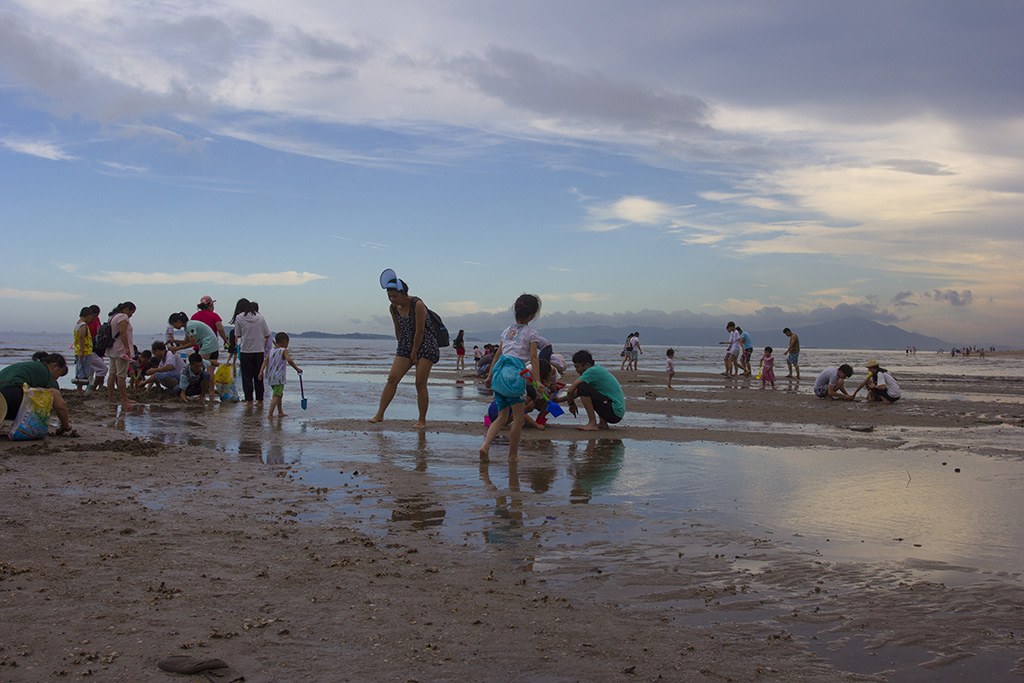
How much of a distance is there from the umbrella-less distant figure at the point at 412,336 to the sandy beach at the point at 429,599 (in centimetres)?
416

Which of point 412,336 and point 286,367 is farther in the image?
point 286,367

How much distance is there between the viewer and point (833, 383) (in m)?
17.1

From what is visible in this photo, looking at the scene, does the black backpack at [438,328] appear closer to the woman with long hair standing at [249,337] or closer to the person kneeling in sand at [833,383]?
the woman with long hair standing at [249,337]

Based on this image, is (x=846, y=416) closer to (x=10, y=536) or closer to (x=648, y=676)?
(x=648, y=676)

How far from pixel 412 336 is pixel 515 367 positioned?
2.87 m

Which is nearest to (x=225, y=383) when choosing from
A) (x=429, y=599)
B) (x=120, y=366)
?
(x=120, y=366)

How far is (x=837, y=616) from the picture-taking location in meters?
3.31

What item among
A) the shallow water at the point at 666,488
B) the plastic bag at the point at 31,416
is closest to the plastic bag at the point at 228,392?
the shallow water at the point at 666,488

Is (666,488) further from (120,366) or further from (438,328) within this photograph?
(120,366)

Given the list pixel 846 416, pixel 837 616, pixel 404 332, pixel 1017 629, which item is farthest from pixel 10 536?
pixel 846 416

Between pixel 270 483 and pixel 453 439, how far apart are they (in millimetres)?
3322

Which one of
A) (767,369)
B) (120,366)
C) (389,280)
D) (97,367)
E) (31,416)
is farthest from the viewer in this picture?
(767,369)

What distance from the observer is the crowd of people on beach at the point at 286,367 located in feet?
25.1

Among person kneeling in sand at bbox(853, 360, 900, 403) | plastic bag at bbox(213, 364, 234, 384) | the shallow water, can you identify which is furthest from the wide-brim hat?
person kneeling in sand at bbox(853, 360, 900, 403)
